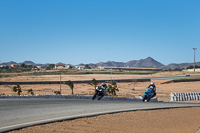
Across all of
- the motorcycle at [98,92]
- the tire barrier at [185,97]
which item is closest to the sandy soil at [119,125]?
the motorcycle at [98,92]

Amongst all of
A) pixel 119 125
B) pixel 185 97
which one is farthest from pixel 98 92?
pixel 185 97

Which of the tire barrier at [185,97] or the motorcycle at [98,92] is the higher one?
the motorcycle at [98,92]

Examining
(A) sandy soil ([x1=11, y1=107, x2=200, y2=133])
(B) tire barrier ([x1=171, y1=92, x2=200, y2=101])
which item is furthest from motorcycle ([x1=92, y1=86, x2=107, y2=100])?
(B) tire barrier ([x1=171, y1=92, x2=200, y2=101])

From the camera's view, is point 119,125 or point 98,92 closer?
point 119,125

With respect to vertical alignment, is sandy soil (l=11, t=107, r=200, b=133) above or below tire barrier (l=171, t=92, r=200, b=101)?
above

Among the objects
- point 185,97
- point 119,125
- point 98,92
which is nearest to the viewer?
point 119,125

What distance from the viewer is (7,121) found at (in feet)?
32.2

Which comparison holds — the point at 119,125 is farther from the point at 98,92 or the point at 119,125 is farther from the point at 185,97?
the point at 185,97

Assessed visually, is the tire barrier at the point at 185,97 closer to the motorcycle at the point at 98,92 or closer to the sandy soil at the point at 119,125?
the motorcycle at the point at 98,92

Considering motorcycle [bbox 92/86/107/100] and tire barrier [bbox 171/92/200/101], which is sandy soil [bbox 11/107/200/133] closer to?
motorcycle [bbox 92/86/107/100]

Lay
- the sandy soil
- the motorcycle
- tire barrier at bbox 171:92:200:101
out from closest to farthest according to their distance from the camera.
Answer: the sandy soil → the motorcycle → tire barrier at bbox 171:92:200:101

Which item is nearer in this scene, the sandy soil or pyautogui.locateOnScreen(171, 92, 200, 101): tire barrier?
the sandy soil

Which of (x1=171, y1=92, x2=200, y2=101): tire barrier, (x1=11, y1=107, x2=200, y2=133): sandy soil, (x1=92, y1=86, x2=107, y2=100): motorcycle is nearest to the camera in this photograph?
(x1=11, y1=107, x2=200, y2=133): sandy soil

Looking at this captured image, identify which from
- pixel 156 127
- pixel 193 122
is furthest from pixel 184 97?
pixel 156 127
